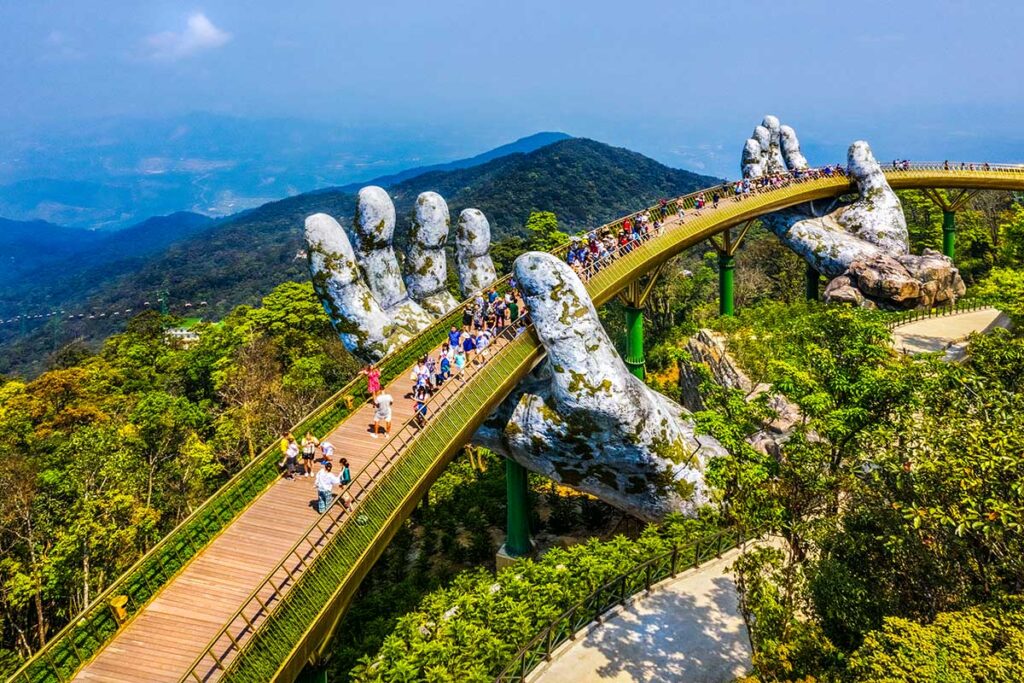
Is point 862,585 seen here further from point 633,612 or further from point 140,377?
point 140,377

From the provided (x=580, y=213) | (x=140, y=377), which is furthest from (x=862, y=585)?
(x=580, y=213)

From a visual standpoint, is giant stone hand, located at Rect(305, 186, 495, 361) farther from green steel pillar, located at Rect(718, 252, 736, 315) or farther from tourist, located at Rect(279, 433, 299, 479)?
green steel pillar, located at Rect(718, 252, 736, 315)

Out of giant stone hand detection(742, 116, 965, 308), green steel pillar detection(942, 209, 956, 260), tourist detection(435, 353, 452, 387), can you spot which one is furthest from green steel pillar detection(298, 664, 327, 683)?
green steel pillar detection(942, 209, 956, 260)

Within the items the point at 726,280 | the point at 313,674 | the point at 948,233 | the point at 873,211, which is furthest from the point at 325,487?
the point at 948,233

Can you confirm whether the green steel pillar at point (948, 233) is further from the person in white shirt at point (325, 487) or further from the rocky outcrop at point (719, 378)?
the person in white shirt at point (325, 487)

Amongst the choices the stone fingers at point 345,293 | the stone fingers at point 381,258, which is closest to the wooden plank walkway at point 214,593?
the stone fingers at point 345,293
